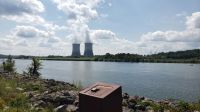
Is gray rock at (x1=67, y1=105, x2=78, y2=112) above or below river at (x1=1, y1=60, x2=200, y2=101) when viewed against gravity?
above

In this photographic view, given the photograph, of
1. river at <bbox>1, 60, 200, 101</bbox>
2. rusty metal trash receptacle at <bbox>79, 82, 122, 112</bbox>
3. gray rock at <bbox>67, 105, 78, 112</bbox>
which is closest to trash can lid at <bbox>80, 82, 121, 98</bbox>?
rusty metal trash receptacle at <bbox>79, 82, 122, 112</bbox>

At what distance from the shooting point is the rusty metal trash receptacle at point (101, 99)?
5563mm

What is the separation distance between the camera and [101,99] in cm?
552

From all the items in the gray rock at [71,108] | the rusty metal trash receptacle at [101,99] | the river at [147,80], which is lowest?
the river at [147,80]

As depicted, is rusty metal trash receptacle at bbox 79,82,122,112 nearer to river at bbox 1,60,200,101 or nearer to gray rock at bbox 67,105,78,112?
gray rock at bbox 67,105,78,112

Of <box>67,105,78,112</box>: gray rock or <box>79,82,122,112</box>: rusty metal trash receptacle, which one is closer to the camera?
<box>79,82,122,112</box>: rusty metal trash receptacle

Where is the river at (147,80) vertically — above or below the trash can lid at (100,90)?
below

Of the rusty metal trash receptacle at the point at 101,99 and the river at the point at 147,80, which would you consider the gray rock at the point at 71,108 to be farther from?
the river at the point at 147,80

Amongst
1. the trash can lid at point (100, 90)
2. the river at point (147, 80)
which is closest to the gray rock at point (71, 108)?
the trash can lid at point (100, 90)

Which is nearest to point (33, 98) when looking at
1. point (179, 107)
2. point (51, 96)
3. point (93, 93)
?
point (51, 96)

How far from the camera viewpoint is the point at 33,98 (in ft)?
42.7

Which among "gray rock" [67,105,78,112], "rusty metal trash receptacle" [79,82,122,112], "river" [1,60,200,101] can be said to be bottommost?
"river" [1,60,200,101]

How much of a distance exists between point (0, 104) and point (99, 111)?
5623 mm

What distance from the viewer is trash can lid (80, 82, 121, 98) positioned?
5.73 metres
